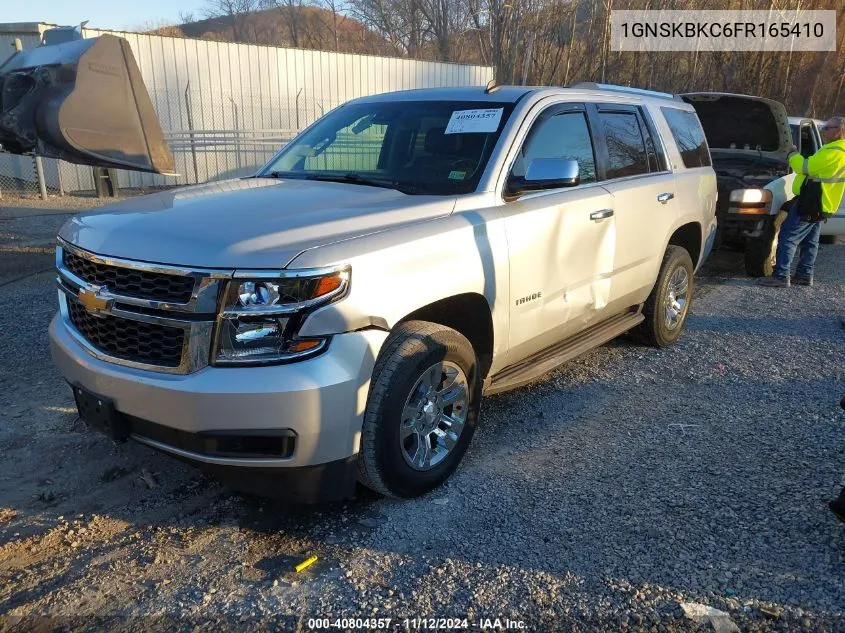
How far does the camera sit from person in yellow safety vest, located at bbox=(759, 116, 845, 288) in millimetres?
7121

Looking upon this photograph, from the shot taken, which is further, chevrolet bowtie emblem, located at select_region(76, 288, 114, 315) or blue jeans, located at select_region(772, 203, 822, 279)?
blue jeans, located at select_region(772, 203, 822, 279)

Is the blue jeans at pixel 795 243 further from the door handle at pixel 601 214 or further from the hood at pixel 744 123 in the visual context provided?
the door handle at pixel 601 214

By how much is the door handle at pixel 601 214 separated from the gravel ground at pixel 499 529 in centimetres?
127

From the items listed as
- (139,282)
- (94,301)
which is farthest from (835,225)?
(94,301)

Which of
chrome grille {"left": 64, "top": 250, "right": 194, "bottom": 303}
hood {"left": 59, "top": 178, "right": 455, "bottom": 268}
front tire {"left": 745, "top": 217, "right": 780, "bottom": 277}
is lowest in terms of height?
front tire {"left": 745, "top": 217, "right": 780, "bottom": 277}

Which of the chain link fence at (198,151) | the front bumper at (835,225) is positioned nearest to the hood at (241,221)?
the front bumper at (835,225)

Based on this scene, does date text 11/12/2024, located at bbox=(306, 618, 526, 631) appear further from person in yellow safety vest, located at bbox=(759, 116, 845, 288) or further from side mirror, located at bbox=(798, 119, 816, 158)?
side mirror, located at bbox=(798, 119, 816, 158)

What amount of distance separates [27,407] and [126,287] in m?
2.05

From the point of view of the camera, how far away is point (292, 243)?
8.97 feet

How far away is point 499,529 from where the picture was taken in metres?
3.11

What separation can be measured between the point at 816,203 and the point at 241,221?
6.66 metres

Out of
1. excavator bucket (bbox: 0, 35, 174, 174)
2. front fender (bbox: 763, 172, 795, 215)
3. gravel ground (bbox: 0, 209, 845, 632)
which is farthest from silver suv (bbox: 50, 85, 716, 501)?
front fender (bbox: 763, 172, 795, 215)

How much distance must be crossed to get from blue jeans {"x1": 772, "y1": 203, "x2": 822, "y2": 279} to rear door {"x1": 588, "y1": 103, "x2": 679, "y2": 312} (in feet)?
10.6

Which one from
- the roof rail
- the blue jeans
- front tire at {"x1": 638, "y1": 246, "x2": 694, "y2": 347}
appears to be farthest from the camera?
the blue jeans
